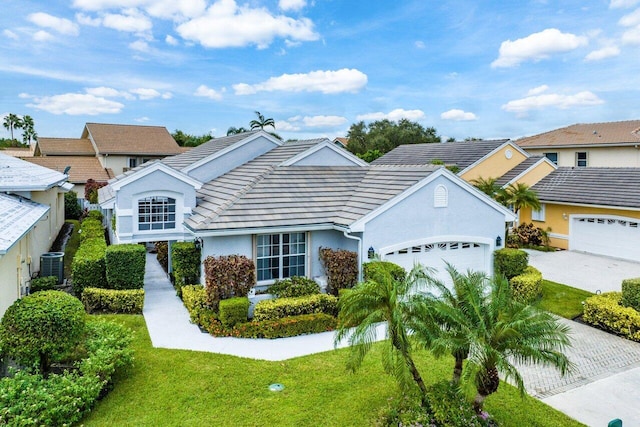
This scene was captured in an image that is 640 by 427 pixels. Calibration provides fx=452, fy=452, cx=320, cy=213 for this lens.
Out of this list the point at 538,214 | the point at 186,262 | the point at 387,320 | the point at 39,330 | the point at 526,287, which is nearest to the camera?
the point at 387,320

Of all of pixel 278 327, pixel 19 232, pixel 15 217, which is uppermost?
pixel 15 217

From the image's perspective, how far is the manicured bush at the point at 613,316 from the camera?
12.9 meters

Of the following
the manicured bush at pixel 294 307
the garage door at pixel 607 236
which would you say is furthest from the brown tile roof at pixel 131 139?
the garage door at pixel 607 236

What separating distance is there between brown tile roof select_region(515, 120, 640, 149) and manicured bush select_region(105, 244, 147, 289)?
3637cm

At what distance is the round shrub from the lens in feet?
28.2

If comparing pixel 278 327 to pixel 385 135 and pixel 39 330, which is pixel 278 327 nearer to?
pixel 39 330

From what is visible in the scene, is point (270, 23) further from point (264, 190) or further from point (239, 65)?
point (264, 190)

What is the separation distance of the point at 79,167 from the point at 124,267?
33.5 m

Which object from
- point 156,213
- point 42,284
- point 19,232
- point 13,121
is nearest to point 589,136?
point 156,213

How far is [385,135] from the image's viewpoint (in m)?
67.3

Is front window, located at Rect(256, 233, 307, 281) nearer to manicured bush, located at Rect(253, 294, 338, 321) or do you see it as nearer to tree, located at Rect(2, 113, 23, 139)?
manicured bush, located at Rect(253, 294, 338, 321)

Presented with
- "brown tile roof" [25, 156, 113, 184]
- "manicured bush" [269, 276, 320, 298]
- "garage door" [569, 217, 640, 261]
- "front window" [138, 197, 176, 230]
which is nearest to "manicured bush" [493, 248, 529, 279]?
"manicured bush" [269, 276, 320, 298]

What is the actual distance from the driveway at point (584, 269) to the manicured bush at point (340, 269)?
9.54 meters

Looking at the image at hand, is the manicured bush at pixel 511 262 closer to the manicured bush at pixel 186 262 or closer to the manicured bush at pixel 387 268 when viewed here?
the manicured bush at pixel 387 268
